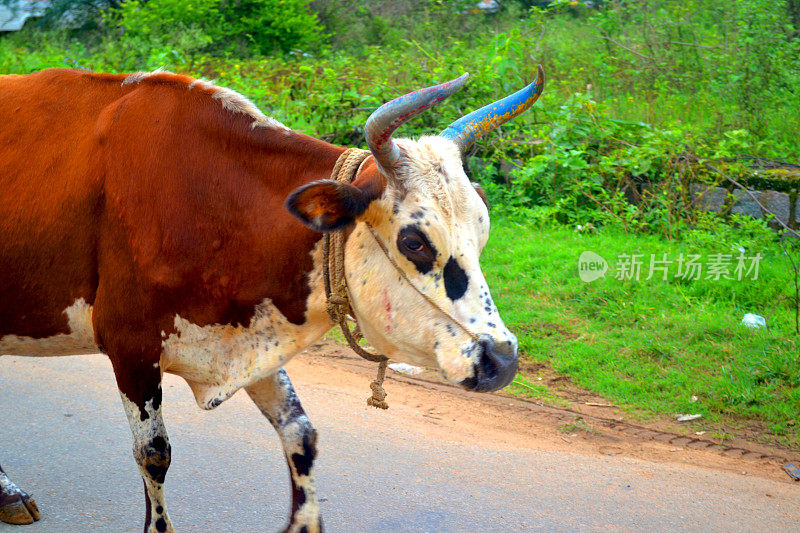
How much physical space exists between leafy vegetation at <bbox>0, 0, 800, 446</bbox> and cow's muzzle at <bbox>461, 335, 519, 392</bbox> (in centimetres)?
240

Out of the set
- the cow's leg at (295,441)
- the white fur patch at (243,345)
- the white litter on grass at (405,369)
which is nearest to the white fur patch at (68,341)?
the white fur patch at (243,345)

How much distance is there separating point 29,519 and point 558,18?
32.3ft

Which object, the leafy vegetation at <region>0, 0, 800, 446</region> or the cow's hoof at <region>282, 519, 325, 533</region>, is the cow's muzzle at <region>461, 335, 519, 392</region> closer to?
the cow's hoof at <region>282, 519, 325, 533</region>

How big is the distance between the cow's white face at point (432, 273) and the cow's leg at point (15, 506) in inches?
68.7

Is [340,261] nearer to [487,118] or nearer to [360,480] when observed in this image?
[487,118]

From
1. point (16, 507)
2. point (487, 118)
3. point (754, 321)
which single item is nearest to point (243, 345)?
point (487, 118)

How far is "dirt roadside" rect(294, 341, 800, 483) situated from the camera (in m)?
Answer: 4.00

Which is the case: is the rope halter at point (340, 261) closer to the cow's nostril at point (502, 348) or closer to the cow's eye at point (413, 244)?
the cow's eye at point (413, 244)

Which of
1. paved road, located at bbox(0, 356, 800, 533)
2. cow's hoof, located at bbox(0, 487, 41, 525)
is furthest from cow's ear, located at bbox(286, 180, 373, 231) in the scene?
cow's hoof, located at bbox(0, 487, 41, 525)

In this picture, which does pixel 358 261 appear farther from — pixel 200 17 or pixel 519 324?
pixel 200 17

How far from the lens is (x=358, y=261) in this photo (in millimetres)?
2611

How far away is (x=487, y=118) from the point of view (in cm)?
285

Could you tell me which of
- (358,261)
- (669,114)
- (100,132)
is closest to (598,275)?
(669,114)

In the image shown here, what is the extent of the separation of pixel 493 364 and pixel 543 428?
2.04m
